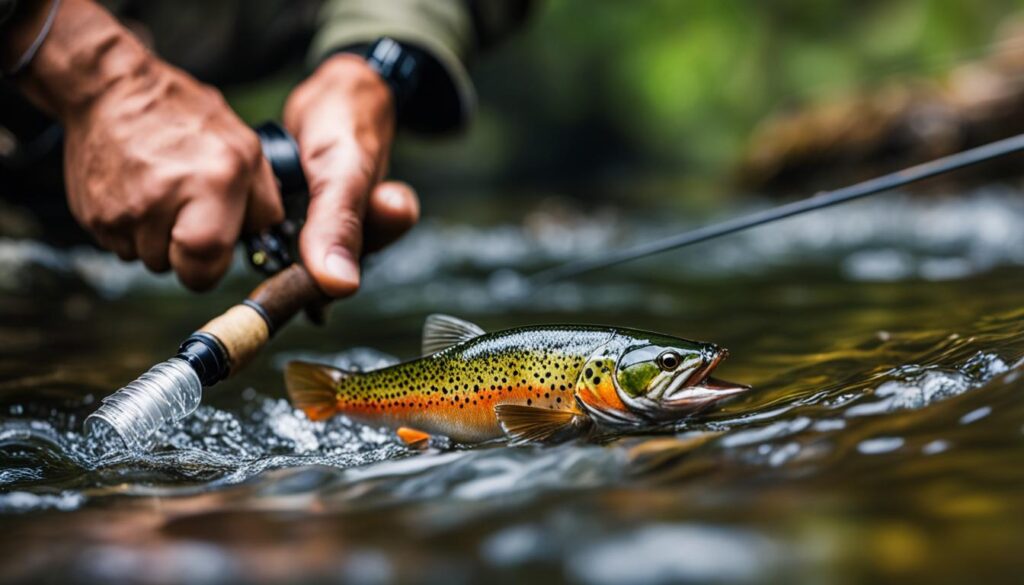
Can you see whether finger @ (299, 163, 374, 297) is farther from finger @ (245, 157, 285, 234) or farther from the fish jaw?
the fish jaw

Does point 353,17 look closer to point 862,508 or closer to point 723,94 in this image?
point 862,508

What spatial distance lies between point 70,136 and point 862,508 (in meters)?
1.72

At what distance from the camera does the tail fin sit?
1.75 meters

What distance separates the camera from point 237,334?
164 centimetres

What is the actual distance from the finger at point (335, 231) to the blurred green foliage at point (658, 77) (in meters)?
13.2

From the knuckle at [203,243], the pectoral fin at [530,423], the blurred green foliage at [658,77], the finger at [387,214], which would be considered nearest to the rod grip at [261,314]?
the knuckle at [203,243]

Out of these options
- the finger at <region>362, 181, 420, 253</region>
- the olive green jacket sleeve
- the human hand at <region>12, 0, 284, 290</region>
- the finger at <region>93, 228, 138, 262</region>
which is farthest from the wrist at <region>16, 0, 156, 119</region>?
the olive green jacket sleeve

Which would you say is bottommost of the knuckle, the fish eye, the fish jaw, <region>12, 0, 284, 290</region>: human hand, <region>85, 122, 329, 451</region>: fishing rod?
the fish jaw

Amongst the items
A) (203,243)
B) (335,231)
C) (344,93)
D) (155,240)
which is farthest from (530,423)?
(344,93)

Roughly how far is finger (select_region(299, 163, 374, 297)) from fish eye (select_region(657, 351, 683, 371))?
592 mm

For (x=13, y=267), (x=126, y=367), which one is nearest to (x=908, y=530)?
(x=126, y=367)

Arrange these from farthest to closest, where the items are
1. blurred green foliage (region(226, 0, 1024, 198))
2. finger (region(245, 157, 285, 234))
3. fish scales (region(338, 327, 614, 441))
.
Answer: blurred green foliage (region(226, 0, 1024, 198))
finger (region(245, 157, 285, 234))
fish scales (region(338, 327, 614, 441))

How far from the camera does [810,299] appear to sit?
10.4 feet

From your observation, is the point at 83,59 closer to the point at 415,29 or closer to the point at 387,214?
the point at 387,214
